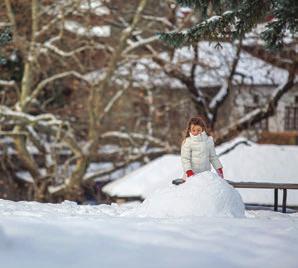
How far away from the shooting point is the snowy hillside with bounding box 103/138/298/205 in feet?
49.0

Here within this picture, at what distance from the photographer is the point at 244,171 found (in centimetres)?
1552

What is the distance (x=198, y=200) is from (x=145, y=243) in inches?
87.7

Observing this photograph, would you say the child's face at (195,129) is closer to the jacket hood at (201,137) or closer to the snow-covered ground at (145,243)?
the jacket hood at (201,137)

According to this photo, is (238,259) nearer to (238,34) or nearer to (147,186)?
(238,34)

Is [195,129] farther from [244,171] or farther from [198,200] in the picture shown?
[244,171]

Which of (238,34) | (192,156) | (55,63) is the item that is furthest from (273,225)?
(55,63)

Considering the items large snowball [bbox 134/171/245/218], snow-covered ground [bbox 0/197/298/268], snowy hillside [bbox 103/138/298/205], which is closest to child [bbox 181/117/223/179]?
large snowball [bbox 134/171/245/218]

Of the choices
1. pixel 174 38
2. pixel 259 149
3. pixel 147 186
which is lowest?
pixel 147 186

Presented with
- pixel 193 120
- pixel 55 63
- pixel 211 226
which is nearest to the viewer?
pixel 211 226

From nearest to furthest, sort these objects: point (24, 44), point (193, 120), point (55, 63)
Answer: point (193, 120), point (24, 44), point (55, 63)

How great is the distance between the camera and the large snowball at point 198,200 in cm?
838

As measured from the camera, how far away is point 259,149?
16.5m

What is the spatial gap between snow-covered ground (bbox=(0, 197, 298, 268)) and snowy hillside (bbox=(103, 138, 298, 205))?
7.24 metres

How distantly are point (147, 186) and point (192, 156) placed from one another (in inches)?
262
